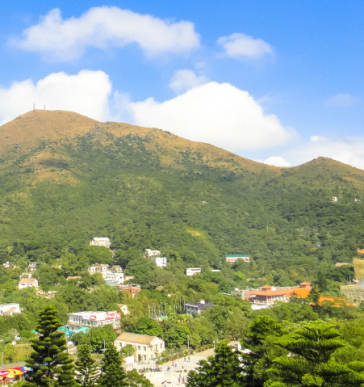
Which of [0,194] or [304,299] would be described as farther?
[0,194]

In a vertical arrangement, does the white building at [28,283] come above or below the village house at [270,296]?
above

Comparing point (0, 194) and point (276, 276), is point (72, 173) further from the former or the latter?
point (276, 276)

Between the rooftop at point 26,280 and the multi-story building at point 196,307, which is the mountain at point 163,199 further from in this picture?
the multi-story building at point 196,307

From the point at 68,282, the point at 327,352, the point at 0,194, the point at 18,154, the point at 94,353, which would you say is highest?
the point at 18,154

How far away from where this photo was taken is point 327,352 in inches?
551

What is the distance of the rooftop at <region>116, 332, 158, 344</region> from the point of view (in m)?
36.6

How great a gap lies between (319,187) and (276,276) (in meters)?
38.4

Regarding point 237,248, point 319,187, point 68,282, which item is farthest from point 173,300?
point 319,187

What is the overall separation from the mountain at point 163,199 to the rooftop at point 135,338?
91.4 feet

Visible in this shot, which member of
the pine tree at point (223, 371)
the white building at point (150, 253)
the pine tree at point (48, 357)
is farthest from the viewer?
the white building at point (150, 253)

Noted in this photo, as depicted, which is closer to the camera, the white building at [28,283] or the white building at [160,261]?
the white building at [28,283]

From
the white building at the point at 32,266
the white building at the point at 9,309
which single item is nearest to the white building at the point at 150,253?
the white building at the point at 32,266

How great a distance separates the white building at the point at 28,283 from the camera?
52394 mm

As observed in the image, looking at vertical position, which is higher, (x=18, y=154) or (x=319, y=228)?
(x=18, y=154)
